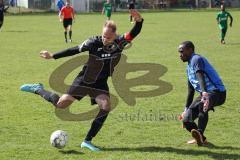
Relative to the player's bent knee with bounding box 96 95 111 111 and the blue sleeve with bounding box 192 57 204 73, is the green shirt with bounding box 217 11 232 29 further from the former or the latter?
the player's bent knee with bounding box 96 95 111 111

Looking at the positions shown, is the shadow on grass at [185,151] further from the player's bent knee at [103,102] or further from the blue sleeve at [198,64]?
the blue sleeve at [198,64]

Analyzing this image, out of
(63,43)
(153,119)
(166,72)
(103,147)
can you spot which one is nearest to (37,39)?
(63,43)

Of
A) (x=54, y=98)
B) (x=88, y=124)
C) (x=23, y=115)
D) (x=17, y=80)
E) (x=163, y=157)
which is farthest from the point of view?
(x=17, y=80)

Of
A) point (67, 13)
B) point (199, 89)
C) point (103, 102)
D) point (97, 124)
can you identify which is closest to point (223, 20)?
point (67, 13)

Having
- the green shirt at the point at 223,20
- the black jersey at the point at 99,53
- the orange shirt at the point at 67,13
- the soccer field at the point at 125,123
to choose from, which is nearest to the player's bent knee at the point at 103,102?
the black jersey at the point at 99,53

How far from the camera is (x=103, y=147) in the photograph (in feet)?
26.2

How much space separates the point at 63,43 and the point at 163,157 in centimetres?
1853

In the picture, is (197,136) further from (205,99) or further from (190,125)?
(205,99)

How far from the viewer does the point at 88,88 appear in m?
8.26

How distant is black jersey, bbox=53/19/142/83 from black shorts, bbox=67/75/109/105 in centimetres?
6

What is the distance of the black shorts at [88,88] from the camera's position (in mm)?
8172

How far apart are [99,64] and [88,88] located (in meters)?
0.42

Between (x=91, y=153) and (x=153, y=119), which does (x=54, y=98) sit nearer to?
(x=91, y=153)

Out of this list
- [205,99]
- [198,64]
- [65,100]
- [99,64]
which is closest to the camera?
[205,99]
